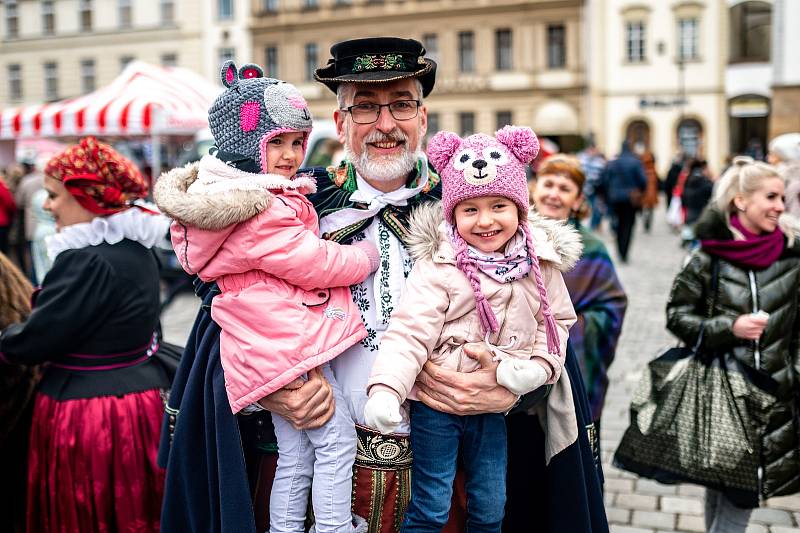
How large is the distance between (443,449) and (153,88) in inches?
417

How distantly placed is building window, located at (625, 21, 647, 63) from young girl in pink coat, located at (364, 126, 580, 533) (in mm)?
34819

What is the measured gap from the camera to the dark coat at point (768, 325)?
3.65 metres

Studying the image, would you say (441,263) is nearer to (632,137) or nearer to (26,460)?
(26,460)

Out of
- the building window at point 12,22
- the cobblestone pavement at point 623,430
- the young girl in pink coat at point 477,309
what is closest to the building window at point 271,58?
the building window at point 12,22

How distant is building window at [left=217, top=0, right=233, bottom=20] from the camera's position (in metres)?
40.3

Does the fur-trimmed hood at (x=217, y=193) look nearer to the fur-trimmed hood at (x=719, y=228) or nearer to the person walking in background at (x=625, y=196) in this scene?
the fur-trimmed hood at (x=719, y=228)

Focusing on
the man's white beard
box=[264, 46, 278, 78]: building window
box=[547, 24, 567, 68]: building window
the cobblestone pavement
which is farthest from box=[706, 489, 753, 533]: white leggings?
box=[264, 46, 278, 78]: building window

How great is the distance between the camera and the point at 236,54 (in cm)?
4009

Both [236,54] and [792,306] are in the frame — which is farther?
[236,54]

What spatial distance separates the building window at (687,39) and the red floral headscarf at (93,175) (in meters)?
34.4

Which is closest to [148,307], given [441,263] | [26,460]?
[26,460]

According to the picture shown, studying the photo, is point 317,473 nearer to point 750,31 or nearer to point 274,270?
point 274,270

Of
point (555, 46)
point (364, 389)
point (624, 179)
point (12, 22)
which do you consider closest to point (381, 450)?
point (364, 389)

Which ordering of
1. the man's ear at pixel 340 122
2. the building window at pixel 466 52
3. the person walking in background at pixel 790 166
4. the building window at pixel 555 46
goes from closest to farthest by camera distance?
1. the man's ear at pixel 340 122
2. the person walking in background at pixel 790 166
3. the building window at pixel 555 46
4. the building window at pixel 466 52
